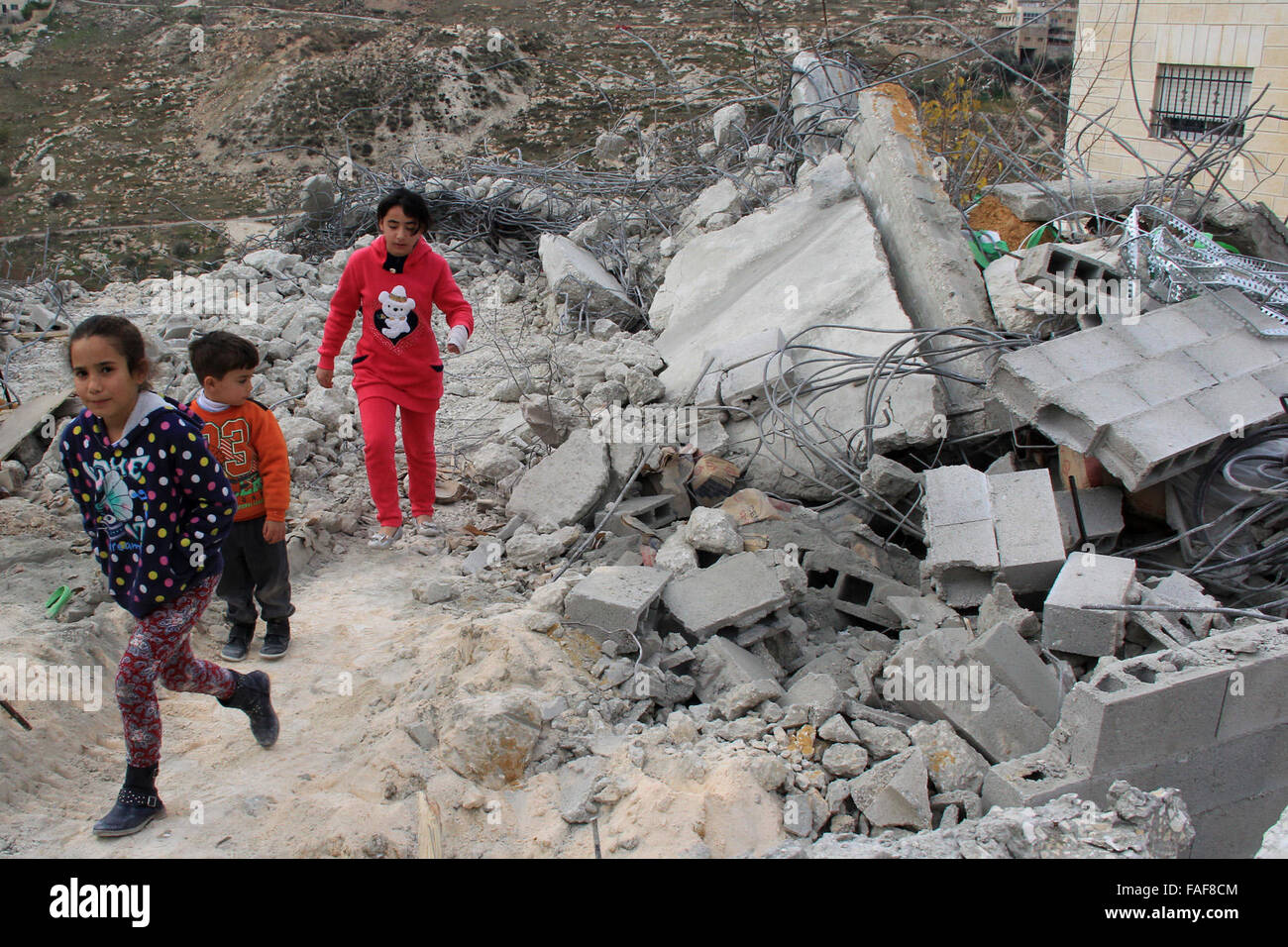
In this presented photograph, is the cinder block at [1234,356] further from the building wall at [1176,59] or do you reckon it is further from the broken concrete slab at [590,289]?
the building wall at [1176,59]

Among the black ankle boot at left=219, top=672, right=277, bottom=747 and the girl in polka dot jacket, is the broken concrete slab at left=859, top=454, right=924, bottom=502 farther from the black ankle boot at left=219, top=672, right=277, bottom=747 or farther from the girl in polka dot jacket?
the girl in polka dot jacket

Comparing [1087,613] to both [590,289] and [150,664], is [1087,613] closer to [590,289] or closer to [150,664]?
[150,664]

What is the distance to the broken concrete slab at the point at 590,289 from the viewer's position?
23.3ft

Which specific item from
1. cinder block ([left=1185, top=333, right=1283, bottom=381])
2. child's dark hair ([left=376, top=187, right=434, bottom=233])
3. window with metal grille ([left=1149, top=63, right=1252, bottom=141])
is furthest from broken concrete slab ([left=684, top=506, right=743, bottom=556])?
window with metal grille ([left=1149, top=63, right=1252, bottom=141])

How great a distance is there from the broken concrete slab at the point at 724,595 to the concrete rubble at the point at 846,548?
1 centimetres

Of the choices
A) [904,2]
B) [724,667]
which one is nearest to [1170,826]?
[724,667]

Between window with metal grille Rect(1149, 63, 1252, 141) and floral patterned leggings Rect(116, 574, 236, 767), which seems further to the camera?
window with metal grille Rect(1149, 63, 1252, 141)

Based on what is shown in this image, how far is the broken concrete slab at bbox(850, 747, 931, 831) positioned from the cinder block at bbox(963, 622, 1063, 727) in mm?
637

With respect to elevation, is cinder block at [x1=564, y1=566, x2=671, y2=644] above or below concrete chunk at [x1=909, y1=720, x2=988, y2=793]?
above

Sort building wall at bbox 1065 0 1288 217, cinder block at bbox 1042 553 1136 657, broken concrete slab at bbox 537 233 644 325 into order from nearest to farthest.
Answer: cinder block at bbox 1042 553 1136 657, broken concrete slab at bbox 537 233 644 325, building wall at bbox 1065 0 1288 217

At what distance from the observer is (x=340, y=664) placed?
3.54 m

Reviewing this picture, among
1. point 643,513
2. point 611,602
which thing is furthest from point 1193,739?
point 643,513

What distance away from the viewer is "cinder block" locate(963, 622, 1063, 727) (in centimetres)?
319

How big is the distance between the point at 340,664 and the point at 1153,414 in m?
3.54
